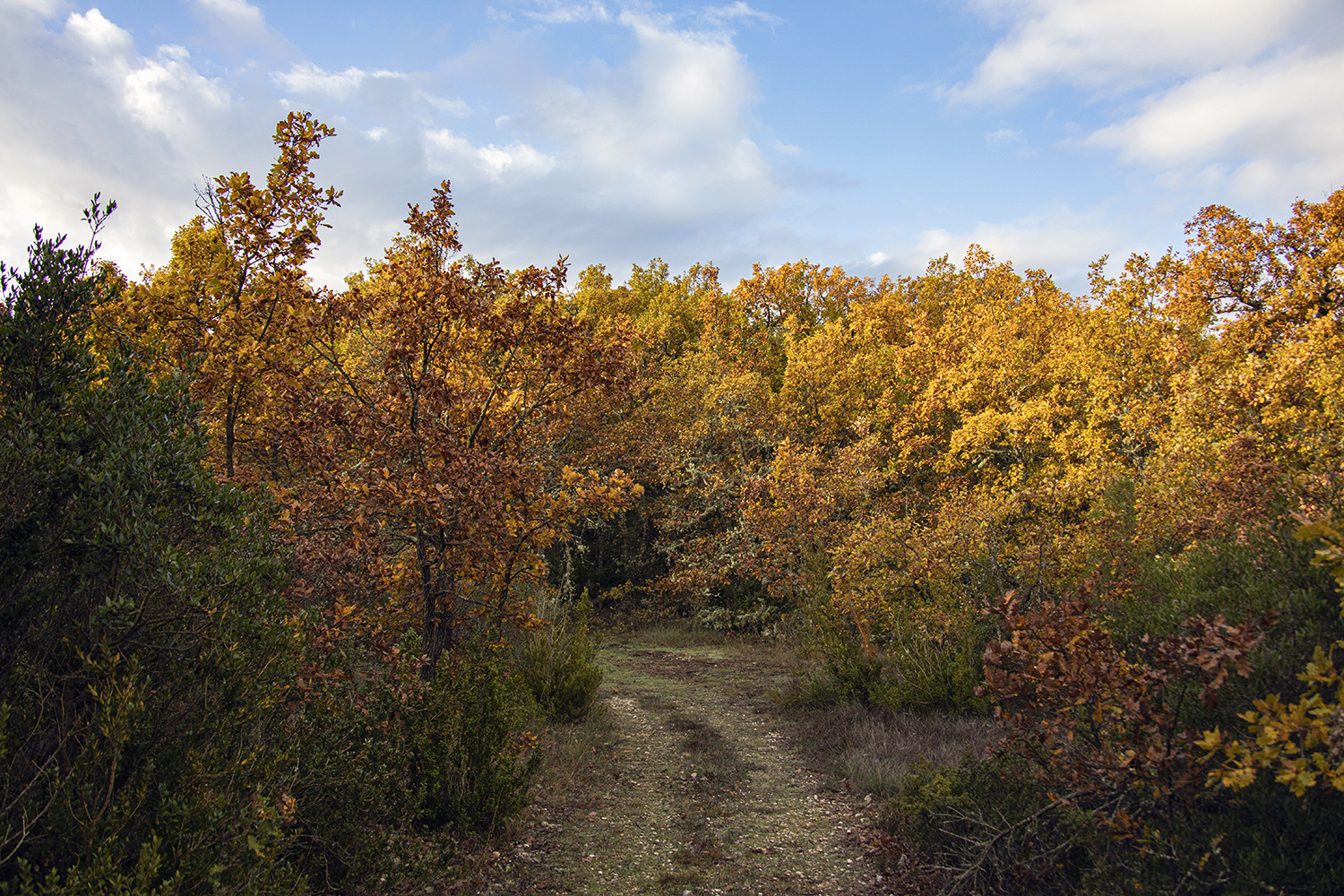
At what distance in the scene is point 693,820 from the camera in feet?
18.3

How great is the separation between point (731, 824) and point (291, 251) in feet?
19.7

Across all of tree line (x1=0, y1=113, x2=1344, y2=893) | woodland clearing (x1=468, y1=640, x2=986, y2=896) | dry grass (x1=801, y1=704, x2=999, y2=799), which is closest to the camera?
tree line (x1=0, y1=113, x2=1344, y2=893)

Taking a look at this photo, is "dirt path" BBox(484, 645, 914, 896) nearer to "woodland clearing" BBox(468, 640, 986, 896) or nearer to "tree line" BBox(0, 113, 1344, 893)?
"woodland clearing" BBox(468, 640, 986, 896)

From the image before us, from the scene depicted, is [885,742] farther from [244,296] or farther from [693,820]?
[244,296]

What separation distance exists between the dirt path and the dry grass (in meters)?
0.26

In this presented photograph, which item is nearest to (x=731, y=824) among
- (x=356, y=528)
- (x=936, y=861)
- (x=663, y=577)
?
(x=936, y=861)

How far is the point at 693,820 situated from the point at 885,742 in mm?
2218

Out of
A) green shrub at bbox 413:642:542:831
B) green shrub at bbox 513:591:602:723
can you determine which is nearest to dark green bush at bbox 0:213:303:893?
green shrub at bbox 413:642:542:831

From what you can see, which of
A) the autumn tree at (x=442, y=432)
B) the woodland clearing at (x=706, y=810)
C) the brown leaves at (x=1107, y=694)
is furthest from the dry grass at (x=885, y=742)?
the autumn tree at (x=442, y=432)

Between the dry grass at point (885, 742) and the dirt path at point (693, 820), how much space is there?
258 mm

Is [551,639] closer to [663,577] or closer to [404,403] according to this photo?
[404,403]

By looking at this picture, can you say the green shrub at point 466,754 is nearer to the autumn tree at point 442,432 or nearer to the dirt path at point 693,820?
the dirt path at point 693,820

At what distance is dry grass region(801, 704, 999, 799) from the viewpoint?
593cm

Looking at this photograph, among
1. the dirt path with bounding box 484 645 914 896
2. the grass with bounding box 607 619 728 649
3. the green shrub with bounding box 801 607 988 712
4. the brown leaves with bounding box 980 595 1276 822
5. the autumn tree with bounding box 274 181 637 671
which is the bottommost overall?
the grass with bounding box 607 619 728 649
